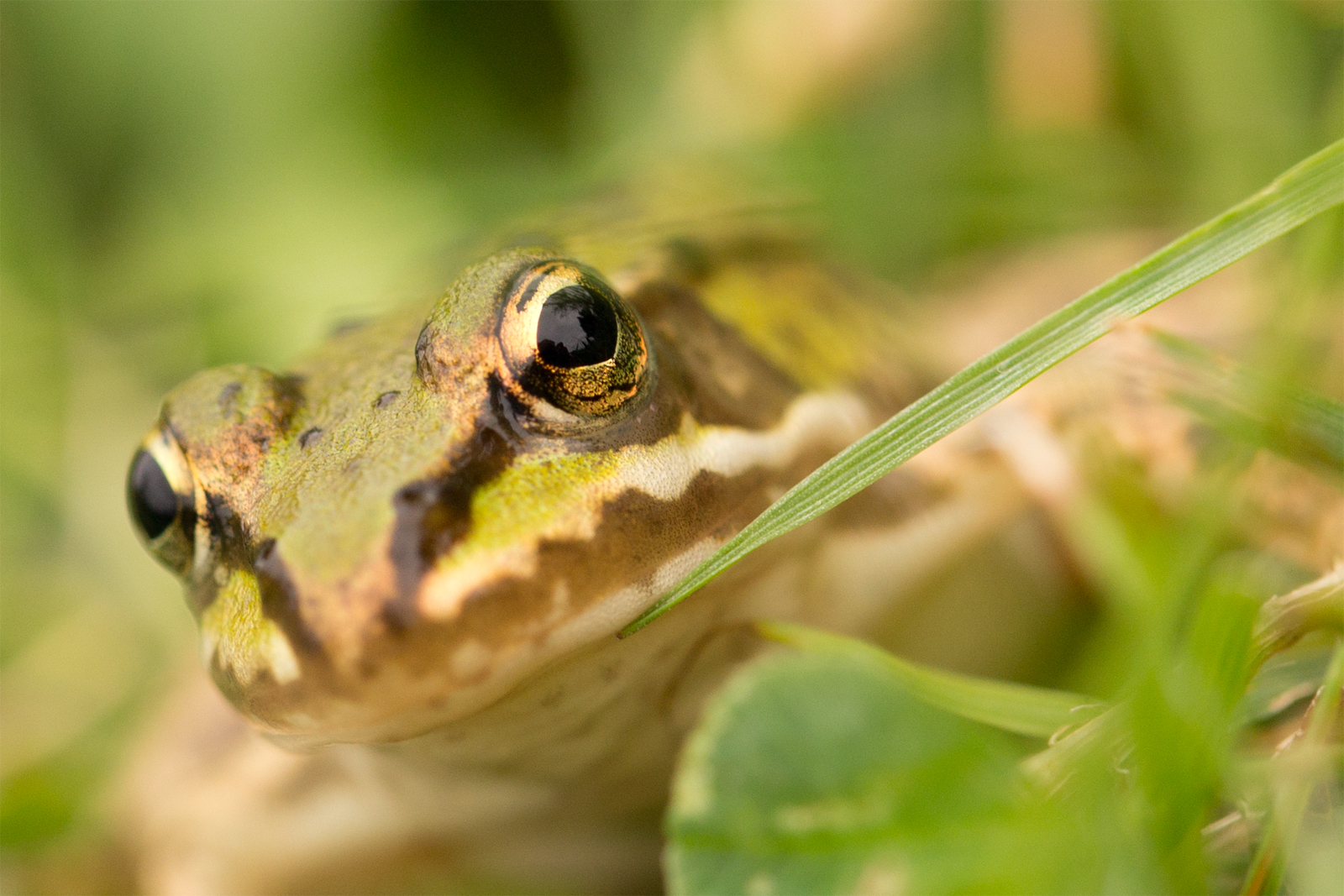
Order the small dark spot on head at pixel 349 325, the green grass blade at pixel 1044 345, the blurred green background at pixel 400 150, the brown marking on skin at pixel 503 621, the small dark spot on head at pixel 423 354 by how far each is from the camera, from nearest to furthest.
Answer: the brown marking on skin at pixel 503 621 < the green grass blade at pixel 1044 345 < the small dark spot on head at pixel 423 354 < the small dark spot on head at pixel 349 325 < the blurred green background at pixel 400 150

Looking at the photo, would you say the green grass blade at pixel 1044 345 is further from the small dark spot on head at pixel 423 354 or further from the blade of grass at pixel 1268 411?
the small dark spot on head at pixel 423 354

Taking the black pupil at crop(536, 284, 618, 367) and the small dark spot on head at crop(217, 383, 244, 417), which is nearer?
the black pupil at crop(536, 284, 618, 367)

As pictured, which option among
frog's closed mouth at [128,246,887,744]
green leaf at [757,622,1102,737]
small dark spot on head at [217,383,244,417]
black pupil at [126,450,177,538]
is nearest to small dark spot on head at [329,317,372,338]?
frog's closed mouth at [128,246,887,744]

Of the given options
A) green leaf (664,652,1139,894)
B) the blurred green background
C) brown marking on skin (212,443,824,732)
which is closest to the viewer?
green leaf (664,652,1139,894)

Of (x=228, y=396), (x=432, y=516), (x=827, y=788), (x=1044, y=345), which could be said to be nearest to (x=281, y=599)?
(x=432, y=516)

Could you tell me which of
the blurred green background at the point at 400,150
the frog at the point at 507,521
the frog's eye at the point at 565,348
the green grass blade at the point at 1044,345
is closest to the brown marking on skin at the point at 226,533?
the frog at the point at 507,521

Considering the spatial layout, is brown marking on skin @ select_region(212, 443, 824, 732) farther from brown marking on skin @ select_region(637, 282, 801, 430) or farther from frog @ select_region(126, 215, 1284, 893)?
brown marking on skin @ select_region(637, 282, 801, 430)

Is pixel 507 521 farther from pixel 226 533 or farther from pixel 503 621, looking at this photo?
pixel 226 533
